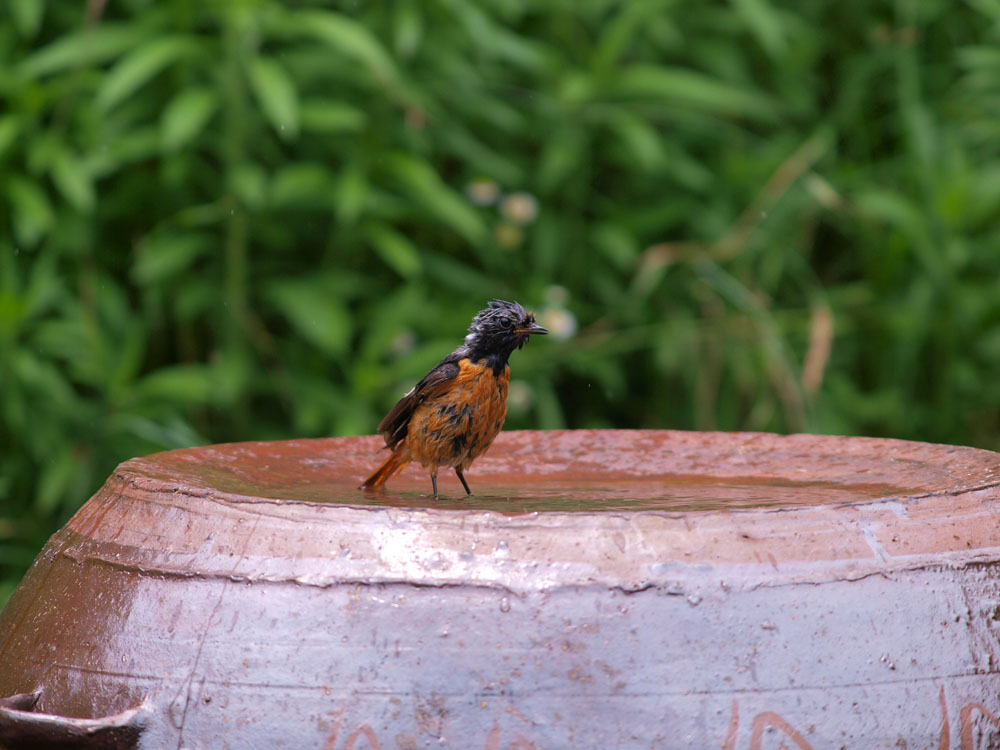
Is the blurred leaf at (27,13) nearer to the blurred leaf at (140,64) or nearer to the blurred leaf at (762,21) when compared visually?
the blurred leaf at (140,64)

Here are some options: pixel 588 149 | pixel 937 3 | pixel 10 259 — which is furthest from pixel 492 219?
pixel 937 3

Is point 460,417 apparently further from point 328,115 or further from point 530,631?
Answer: point 328,115

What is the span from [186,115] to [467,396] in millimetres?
2015

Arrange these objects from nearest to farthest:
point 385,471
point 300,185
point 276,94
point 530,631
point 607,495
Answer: point 530,631 → point 607,495 → point 385,471 → point 276,94 → point 300,185

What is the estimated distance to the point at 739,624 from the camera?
1651 millimetres

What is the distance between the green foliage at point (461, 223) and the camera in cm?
405

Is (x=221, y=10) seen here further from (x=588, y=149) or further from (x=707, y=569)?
(x=707, y=569)

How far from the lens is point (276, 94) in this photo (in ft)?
12.6

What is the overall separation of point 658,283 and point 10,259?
2183 millimetres

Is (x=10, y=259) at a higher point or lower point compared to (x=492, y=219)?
lower

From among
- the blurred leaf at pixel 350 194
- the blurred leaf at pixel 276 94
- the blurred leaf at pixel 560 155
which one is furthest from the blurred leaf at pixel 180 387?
the blurred leaf at pixel 560 155

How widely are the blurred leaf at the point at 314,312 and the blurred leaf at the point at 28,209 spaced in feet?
2.37

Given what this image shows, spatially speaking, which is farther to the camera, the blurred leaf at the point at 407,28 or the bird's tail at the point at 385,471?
the blurred leaf at the point at 407,28

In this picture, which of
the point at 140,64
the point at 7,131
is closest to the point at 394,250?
the point at 140,64
